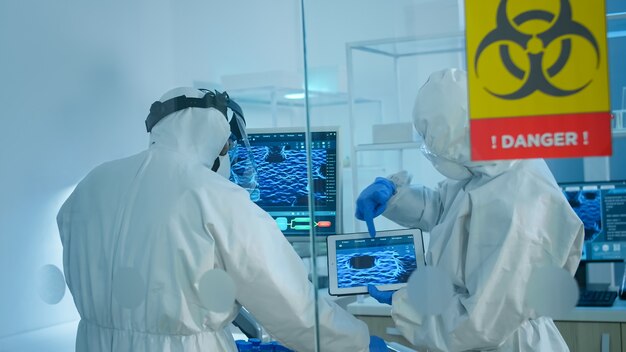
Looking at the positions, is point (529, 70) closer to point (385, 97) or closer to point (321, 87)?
point (385, 97)

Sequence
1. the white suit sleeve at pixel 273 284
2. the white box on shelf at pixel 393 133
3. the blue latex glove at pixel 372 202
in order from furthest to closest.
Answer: the white suit sleeve at pixel 273 284, the blue latex glove at pixel 372 202, the white box on shelf at pixel 393 133

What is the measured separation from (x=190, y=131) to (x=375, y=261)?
576 mm

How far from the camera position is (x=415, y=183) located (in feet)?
4.63

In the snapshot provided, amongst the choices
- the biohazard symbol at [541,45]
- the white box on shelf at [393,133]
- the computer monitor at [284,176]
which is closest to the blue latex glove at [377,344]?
the white box on shelf at [393,133]

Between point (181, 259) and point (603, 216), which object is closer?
point (603, 216)

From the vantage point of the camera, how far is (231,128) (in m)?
2.02

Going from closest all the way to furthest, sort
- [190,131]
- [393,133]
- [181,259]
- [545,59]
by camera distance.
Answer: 1. [545,59]
2. [393,133]
3. [181,259]
4. [190,131]

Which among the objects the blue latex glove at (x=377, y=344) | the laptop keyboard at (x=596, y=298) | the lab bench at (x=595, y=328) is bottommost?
the blue latex glove at (x=377, y=344)

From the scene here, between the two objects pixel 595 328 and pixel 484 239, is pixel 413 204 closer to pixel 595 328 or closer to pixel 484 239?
pixel 484 239

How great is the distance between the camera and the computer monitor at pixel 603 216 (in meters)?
1.23

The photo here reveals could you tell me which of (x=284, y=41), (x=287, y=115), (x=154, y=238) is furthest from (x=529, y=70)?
(x=284, y=41)

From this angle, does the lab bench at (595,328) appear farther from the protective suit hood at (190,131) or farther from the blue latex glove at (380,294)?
the protective suit hood at (190,131)

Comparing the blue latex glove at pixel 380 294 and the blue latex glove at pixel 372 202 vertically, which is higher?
the blue latex glove at pixel 372 202

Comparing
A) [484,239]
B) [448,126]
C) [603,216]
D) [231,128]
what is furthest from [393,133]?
[231,128]
